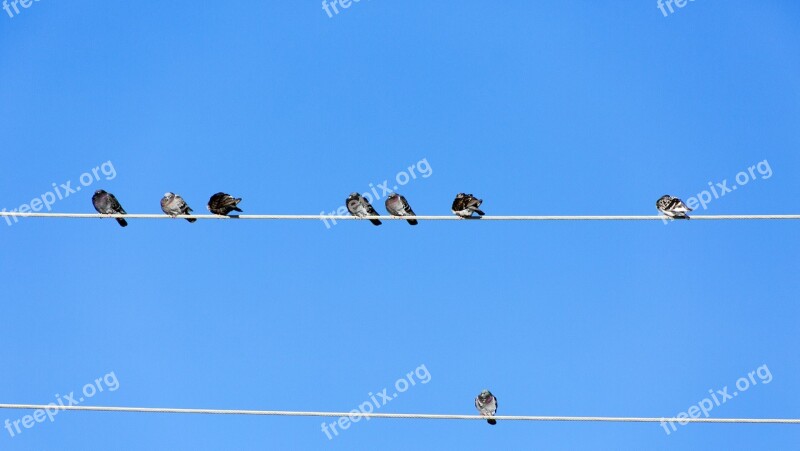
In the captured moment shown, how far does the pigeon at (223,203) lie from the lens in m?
17.6

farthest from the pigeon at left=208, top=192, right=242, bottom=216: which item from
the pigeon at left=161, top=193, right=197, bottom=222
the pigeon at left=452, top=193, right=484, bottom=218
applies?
the pigeon at left=452, top=193, right=484, bottom=218

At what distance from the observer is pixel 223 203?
695 inches

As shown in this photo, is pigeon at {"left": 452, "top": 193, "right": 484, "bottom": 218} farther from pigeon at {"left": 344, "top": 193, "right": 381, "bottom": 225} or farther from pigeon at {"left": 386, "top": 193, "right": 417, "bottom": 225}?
pigeon at {"left": 344, "top": 193, "right": 381, "bottom": 225}

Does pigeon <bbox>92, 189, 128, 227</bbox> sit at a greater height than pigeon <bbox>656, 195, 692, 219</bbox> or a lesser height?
greater

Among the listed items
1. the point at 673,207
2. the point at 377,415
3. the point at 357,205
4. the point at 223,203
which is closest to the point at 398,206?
the point at 357,205

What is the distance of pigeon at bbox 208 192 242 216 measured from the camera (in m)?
17.6

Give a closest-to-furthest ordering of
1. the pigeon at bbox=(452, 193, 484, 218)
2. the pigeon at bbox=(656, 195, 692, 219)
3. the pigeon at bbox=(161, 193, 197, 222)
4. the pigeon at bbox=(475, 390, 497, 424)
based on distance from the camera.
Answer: the pigeon at bbox=(656, 195, 692, 219) → the pigeon at bbox=(452, 193, 484, 218) → the pigeon at bbox=(161, 193, 197, 222) → the pigeon at bbox=(475, 390, 497, 424)

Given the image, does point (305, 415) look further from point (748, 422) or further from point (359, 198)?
point (359, 198)

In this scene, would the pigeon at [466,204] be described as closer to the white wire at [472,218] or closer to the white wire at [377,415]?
the white wire at [472,218]

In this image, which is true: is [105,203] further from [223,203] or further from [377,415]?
[377,415]

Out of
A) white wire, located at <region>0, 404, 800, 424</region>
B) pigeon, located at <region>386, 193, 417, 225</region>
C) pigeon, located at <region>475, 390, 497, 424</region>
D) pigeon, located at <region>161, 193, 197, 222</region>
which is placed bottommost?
white wire, located at <region>0, 404, 800, 424</region>

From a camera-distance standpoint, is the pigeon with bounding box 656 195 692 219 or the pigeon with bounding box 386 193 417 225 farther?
the pigeon with bounding box 386 193 417 225

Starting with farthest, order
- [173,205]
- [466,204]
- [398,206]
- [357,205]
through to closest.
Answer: [398,206] → [357,205] → [173,205] → [466,204]

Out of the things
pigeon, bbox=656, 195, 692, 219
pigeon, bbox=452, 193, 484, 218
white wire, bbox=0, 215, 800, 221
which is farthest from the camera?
pigeon, bbox=452, 193, 484, 218
